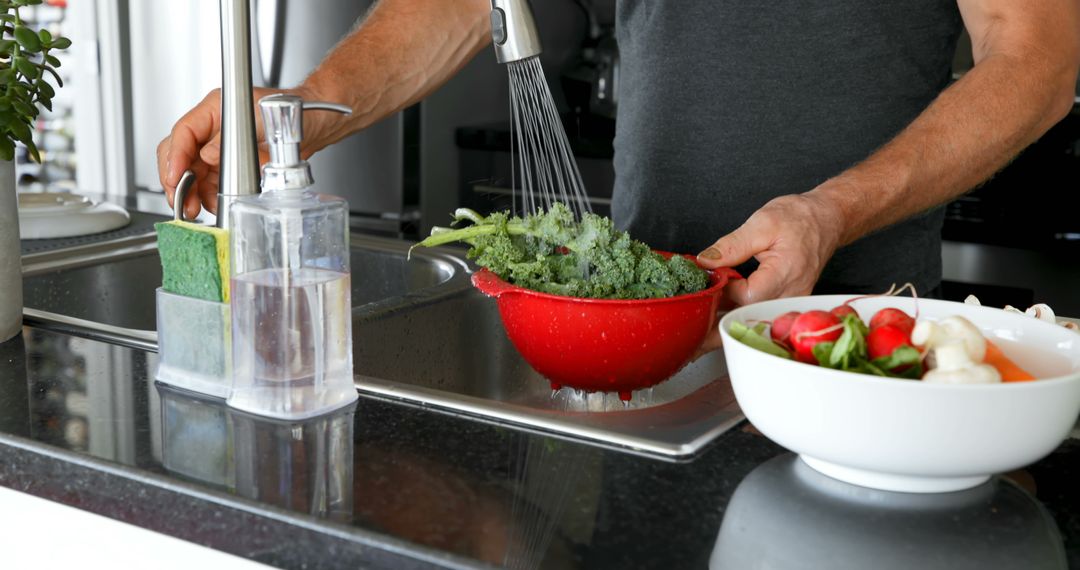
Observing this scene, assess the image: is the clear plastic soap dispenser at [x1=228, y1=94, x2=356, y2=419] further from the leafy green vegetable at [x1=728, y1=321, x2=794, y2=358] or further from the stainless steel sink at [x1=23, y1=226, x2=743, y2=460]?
the leafy green vegetable at [x1=728, y1=321, x2=794, y2=358]

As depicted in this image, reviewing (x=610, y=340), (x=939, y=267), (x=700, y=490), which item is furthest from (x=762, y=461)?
(x=939, y=267)

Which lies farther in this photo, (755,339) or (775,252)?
(775,252)

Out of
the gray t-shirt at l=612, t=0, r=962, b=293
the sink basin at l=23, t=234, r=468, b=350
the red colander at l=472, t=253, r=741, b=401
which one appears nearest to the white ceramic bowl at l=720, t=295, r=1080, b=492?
the red colander at l=472, t=253, r=741, b=401

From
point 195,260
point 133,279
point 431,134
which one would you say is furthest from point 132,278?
point 431,134

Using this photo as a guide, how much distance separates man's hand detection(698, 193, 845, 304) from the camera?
97 cm

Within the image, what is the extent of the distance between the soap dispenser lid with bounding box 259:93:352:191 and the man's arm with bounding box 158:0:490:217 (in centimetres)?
48

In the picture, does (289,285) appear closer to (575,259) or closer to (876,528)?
(575,259)

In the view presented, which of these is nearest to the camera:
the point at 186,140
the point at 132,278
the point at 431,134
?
the point at 186,140

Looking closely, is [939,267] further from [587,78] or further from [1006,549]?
[587,78]

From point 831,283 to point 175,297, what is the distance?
89 centimetres

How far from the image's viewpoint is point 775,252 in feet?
3.22

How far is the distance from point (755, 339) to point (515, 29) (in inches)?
11.1

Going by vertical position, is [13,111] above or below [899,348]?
above

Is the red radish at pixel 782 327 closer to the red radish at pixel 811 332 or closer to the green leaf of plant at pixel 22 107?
the red radish at pixel 811 332
